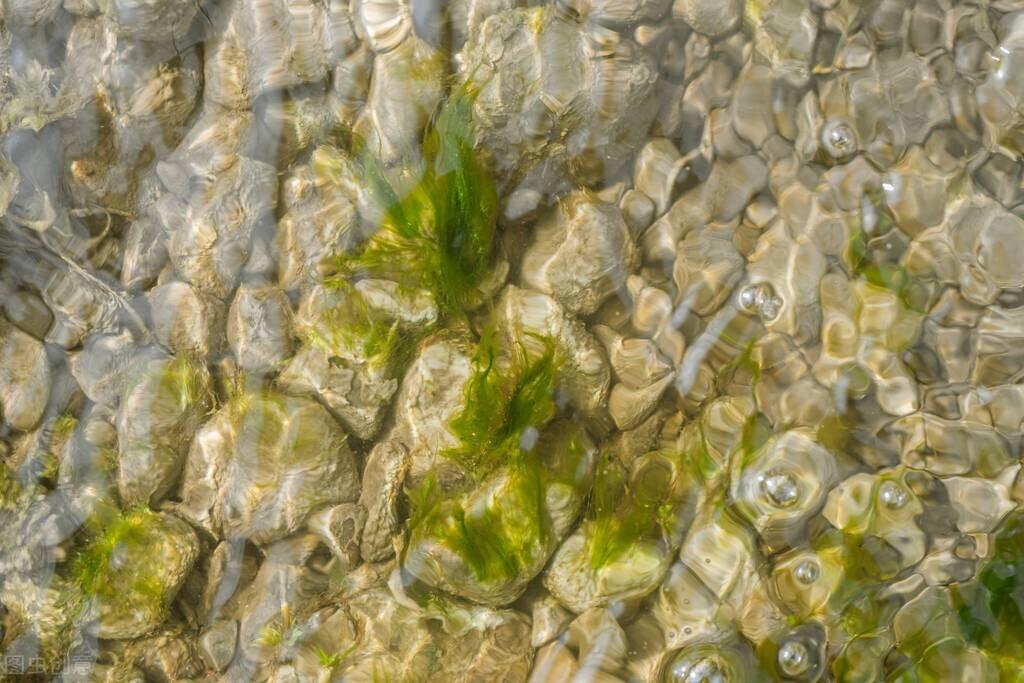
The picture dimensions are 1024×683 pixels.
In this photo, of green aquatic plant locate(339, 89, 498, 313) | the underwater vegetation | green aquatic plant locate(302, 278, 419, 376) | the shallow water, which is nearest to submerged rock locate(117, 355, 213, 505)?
the shallow water

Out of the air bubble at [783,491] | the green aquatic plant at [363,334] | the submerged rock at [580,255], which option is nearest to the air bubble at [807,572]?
the air bubble at [783,491]

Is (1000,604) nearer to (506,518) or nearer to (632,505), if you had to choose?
(632,505)

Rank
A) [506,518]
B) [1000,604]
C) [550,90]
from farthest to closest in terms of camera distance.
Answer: [550,90] → [506,518] → [1000,604]

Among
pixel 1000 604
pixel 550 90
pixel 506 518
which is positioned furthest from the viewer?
pixel 550 90

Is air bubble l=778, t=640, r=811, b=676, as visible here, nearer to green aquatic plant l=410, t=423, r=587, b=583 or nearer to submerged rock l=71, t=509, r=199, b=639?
green aquatic plant l=410, t=423, r=587, b=583

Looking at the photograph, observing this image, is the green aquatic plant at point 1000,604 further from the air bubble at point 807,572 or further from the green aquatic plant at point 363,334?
the green aquatic plant at point 363,334

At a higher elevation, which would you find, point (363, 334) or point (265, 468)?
point (363, 334)

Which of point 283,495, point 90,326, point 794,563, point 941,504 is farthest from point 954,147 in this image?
point 90,326

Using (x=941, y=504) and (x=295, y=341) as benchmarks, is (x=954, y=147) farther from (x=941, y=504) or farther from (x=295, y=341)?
(x=295, y=341)

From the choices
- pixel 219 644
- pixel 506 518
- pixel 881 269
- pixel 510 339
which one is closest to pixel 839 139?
pixel 881 269
